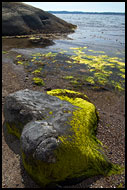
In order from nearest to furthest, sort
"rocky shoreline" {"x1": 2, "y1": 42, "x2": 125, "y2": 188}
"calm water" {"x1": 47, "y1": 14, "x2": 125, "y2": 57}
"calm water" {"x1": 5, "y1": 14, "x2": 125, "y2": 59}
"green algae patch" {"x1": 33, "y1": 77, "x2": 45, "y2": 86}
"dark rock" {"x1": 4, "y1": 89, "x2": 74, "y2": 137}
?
"rocky shoreline" {"x1": 2, "y1": 42, "x2": 125, "y2": 188} < "dark rock" {"x1": 4, "y1": 89, "x2": 74, "y2": 137} < "green algae patch" {"x1": 33, "y1": 77, "x2": 45, "y2": 86} < "calm water" {"x1": 5, "y1": 14, "x2": 125, "y2": 59} < "calm water" {"x1": 47, "y1": 14, "x2": 125, "y2": 57}

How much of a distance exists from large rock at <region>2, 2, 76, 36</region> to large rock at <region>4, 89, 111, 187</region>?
38896 millimetres

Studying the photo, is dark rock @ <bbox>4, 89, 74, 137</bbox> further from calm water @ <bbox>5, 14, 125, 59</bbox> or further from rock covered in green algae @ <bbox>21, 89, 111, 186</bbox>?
calm water @ <bbox>5, 14, 125, 59</bbox>

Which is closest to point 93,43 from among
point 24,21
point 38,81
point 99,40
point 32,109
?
point 99,40

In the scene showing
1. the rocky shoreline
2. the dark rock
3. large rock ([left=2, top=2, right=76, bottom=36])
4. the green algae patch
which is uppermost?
large rock ([left=2, top=2, right=76, bottom=36])

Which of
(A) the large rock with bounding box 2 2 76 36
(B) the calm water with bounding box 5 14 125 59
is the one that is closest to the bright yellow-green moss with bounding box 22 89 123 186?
(B) the calm water with bounding box 5 14 125 59

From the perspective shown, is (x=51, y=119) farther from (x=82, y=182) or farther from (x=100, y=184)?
(x=100, y=184)

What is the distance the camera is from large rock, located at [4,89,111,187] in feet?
17.6

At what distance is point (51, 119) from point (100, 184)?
3067 millimetres

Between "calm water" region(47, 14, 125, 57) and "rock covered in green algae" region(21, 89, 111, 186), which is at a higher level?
"calm water" region(47, 14, 125, 57)

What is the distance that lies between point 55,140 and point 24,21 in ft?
163

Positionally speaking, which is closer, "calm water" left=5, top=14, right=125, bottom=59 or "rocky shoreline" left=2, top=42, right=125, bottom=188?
"rocky shoreline" left=2, top=42, right=125, bottom=188

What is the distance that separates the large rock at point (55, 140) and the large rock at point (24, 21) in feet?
128

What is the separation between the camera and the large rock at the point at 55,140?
5.35m

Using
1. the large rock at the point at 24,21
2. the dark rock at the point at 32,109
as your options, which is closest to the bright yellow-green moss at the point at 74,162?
the dark rock at the point at 32,109
